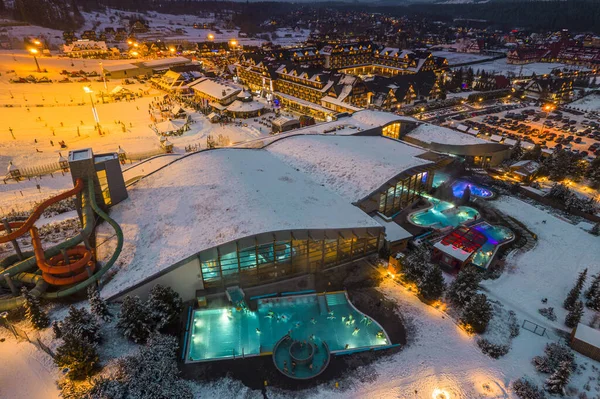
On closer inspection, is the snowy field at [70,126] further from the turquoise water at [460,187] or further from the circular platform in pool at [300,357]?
the circular platform in pool at [300,357]

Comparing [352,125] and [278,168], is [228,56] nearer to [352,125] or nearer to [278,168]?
[352,125]

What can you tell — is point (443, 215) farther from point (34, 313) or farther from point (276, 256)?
point (34, 313)

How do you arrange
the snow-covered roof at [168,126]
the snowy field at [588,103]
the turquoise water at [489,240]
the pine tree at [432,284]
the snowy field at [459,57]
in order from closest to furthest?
the pine tree at [432,284]
the turquoise water at [489,240]
the snow-covered roof at [168,126]
the snowy field at [588,103]
the snowy field at [459,57]

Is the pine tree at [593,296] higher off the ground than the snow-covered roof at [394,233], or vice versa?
the snow-covered roof at [394,233]

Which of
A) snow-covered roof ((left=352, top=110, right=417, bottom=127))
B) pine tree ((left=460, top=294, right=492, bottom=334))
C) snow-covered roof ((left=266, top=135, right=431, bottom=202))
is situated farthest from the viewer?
snow-covered roof ((left=352, top=110, right=417, bottom=127))

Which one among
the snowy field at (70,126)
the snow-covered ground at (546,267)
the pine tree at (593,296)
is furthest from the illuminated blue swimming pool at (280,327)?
the snowy field at (70,126)

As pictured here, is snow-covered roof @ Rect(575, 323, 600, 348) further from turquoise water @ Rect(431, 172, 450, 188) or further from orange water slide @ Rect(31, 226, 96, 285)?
orange water slide @ Rect(31, 226, 96, 285)

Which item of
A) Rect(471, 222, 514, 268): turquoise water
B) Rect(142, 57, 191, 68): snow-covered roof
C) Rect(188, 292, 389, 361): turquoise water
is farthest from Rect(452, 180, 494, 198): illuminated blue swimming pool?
Rect(142, 57, 191, 68): snow-covered roof
